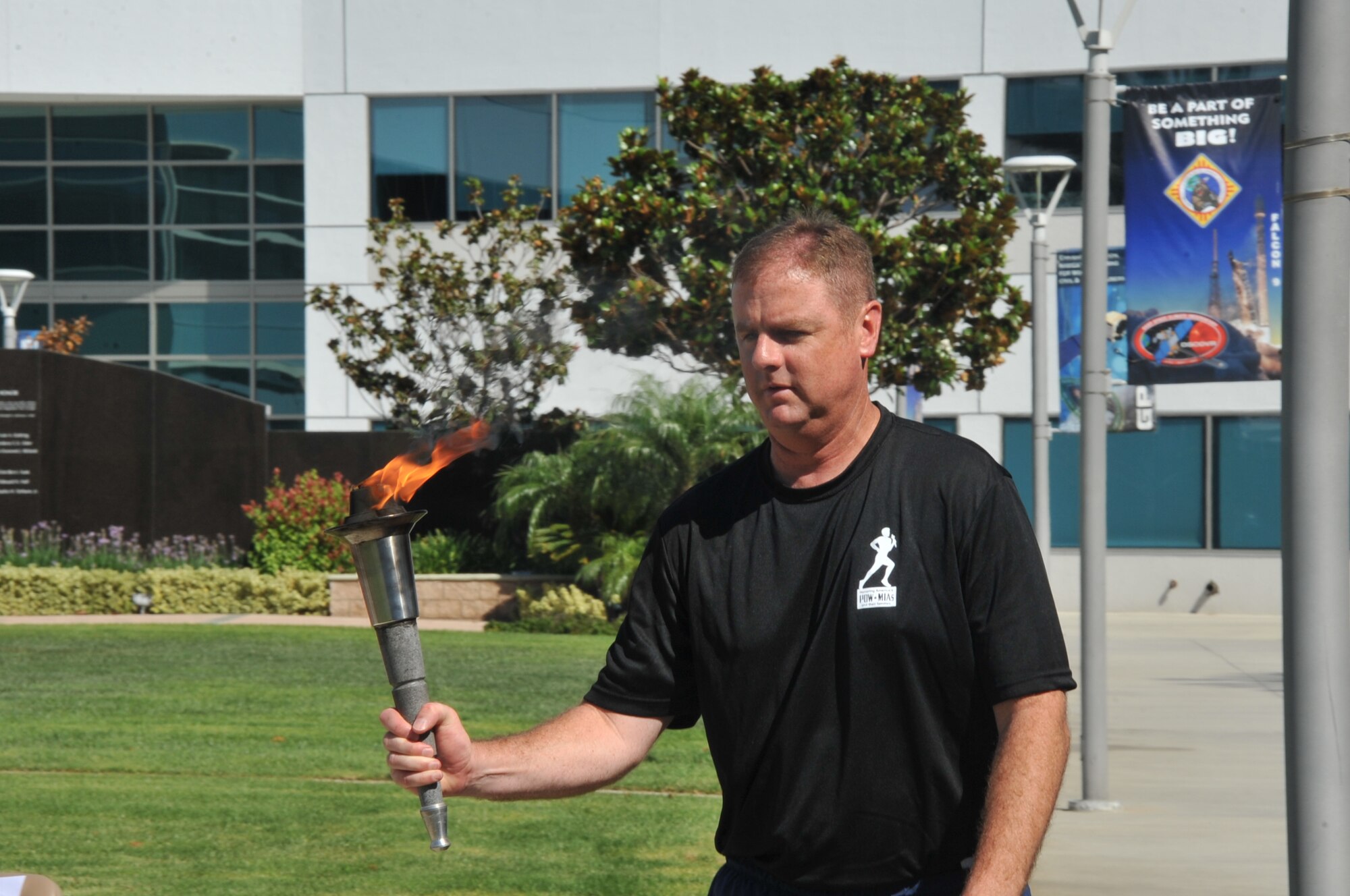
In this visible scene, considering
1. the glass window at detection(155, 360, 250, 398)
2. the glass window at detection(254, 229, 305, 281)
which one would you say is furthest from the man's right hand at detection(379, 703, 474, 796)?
the glass window at detection(254, 229, 305, 281)

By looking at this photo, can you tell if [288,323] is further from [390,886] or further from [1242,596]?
[390,886]

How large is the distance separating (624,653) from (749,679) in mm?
383

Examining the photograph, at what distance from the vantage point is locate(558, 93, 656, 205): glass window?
29188mm

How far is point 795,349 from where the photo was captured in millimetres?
3121

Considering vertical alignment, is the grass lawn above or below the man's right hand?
below

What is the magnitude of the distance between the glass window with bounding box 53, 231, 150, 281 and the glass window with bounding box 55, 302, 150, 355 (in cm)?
59

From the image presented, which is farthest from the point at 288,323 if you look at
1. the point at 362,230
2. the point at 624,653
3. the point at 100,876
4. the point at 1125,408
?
the point at 624,653

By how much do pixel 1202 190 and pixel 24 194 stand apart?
93.4ft

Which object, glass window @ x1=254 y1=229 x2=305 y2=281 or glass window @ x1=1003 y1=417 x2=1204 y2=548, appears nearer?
glass window @ x1=1003 y1=417 x2=1204 y2=548

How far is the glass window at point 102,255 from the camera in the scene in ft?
112

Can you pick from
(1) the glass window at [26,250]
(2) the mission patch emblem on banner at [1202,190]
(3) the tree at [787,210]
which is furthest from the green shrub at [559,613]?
(1) the glass window at [26,250]

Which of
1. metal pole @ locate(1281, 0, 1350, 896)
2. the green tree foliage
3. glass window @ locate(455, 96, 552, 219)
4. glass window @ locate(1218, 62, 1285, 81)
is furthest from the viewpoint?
glass window @ locate(455, 96, 552, 219)

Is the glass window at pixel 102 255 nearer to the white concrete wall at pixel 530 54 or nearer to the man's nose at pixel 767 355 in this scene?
the white concrete wall at pixel 530 54

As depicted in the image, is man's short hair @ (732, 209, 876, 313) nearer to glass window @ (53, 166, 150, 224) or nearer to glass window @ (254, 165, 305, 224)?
glass window @ (254, 165, 305, 224)
